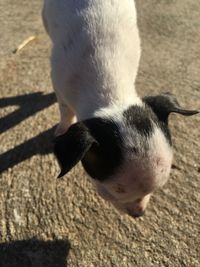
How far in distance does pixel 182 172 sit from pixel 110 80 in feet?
3.62

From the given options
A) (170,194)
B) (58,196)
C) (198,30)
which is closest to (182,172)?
(170,194)

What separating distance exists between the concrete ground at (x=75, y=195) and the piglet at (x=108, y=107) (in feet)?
1.39

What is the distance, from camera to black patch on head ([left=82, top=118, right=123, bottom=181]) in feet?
8.07

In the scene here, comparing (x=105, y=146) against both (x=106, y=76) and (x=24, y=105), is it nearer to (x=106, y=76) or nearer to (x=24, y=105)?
(x=106, y=76)

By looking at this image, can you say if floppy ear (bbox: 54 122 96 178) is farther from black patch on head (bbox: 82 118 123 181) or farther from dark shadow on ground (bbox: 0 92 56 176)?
dark shadow on ground (bbox: 0 92 56 176)

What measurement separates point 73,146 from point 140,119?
1.44 feet

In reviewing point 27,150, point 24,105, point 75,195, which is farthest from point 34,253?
point 24,105

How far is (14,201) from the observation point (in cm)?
337

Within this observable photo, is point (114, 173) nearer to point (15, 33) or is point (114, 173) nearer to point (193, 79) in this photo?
point (193, 79)

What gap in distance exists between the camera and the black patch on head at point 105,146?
8.07ft

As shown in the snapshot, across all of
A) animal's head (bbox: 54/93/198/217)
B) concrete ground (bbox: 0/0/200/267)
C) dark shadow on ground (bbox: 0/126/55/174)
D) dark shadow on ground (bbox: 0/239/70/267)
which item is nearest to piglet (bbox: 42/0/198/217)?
animal's head (bbox: 54/93/198/217)

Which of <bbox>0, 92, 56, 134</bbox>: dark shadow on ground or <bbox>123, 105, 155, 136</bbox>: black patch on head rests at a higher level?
<bbox>123, 105, 155, 136</bbox>: black patch on head

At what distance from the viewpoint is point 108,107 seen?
272 centimetres

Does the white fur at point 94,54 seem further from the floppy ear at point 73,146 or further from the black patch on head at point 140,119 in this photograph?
the floppy ear at point 73,146
